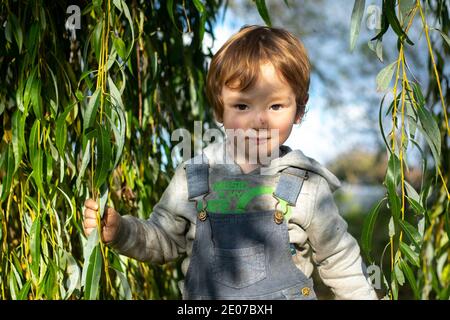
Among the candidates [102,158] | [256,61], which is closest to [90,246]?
[102,158]

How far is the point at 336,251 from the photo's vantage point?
56.4 inches

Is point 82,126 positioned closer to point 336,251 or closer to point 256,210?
point 256,210

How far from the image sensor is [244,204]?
1.41 m

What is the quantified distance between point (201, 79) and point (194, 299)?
3.01 ft

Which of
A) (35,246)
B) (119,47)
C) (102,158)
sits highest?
(119,47)

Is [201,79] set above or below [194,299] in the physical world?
above

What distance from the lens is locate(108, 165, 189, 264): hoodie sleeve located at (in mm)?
1417

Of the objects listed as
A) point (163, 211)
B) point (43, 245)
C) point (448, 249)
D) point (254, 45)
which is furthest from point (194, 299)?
point (448, 249)

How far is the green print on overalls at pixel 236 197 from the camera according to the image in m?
1.41

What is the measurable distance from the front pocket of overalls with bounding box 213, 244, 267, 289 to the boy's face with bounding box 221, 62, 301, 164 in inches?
8.5

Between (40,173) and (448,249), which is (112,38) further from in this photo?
(448,249)

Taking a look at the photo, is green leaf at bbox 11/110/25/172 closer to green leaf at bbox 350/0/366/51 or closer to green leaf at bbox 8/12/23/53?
green leaf at bbox 8/12/23/53

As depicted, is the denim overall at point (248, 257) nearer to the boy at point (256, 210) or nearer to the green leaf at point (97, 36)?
the boy at point (256, 210)

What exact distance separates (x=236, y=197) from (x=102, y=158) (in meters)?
0.33
